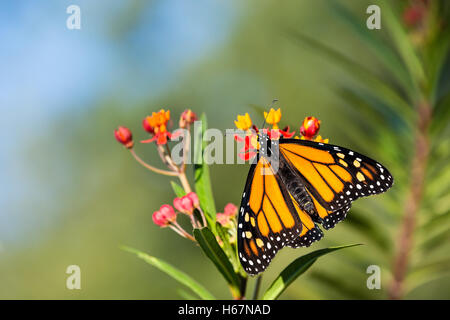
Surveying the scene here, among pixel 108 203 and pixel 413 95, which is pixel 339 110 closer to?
pixel 413 95

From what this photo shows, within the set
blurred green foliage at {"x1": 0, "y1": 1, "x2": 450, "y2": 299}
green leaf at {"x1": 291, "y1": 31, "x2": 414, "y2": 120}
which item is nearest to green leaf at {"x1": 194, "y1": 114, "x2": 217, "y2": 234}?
green leaf at {"x1": 291, "y1": 31, "x2": 414, "y2": 120}

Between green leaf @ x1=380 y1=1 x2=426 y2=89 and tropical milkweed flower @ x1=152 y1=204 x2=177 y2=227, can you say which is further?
green leaf @ x1=380 y1=1 x2=426 y2=89

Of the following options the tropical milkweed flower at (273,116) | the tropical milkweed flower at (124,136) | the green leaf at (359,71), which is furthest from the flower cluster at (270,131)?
the tropical milkweed flower at (124,136)

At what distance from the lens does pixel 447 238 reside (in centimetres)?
180

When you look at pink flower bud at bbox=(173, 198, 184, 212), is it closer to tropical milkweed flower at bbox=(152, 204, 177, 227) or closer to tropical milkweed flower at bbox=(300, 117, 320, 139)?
tropical milkweed flower at bbox=(152, 204, 177, 227)

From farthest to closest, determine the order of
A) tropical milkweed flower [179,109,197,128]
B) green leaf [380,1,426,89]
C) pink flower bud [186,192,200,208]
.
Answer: green leaf [380,1,426,89], tropical milkweed flower [179,109,197,128], pink flower bud [186,192,200,208]

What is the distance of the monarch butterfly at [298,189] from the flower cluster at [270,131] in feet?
0.08

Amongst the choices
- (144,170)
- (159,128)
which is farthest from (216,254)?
(144,170)

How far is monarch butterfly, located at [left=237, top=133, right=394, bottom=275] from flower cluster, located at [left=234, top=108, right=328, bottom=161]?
24mm

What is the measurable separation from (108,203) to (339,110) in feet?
24.3

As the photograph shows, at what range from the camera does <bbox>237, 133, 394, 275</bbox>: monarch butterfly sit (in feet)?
4.91

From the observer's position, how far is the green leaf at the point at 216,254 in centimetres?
122

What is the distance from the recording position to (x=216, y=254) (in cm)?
126

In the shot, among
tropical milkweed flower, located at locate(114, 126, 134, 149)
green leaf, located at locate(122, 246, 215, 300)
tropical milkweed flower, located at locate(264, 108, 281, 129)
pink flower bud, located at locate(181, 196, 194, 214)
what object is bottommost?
green leaf, located at locate(122, 246, 215, 300)
